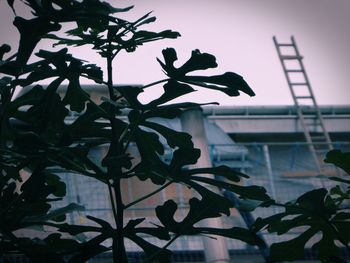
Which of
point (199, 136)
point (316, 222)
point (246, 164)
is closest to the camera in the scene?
point (316, 222)

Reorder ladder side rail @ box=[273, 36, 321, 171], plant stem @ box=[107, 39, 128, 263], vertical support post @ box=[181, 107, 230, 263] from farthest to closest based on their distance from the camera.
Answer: ladder side rail @ box=[273, 36, 321, 171] → vertical support post @ box=[181, 107, 230, 263] → plant stem @ box=[107, 39, 128, 263]

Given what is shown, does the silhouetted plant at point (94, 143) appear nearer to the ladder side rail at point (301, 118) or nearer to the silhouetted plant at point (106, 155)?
the silhouetted plant at point (106, 155)

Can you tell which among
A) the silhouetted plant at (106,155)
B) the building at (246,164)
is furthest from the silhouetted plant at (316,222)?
the building at (246,164)

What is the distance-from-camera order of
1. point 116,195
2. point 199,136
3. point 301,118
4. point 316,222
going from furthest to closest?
point 301,118
point 199,136
point 316,222
point 116,195

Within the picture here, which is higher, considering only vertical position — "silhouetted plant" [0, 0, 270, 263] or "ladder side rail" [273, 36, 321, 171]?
"ladder side rail" [273, 36, 321, 171]

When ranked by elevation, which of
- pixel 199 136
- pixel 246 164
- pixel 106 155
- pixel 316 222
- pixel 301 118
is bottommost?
pixel 316 222

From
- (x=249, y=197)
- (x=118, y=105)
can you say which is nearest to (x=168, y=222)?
(x=249, y=197)

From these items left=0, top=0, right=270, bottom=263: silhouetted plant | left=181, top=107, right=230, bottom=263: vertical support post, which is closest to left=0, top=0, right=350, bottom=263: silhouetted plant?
left=0, top=0, right=270, bottom=263: silhouetted plant

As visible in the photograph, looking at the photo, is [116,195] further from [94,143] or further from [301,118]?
[301,118]

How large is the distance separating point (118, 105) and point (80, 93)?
0.18 m

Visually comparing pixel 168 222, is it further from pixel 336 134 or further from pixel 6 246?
pixel 336 134

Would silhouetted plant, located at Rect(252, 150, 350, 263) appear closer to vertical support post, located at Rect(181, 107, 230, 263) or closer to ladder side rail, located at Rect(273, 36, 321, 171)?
vertical support post, located at Rect(181, 107, 230, 263)

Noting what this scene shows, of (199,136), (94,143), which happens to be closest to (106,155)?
(94,143)

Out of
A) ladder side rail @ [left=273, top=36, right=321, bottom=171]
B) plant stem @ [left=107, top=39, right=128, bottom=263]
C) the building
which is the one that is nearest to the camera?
plant stem @ [left=107, top=39, right=128, bottom=263]
